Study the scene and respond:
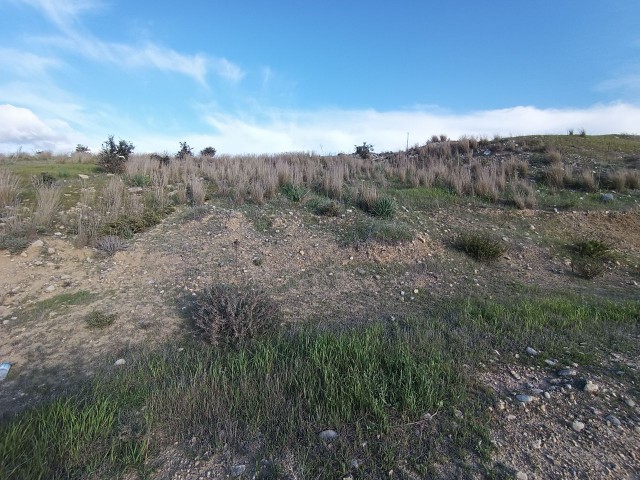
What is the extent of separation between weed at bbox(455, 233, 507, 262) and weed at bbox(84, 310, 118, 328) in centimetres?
584

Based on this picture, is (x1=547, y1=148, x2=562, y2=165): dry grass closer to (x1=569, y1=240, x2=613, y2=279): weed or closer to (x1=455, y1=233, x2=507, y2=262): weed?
(x1=569, y1=240, x2=613, y2=279): weed

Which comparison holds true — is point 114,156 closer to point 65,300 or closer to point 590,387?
point 65,300

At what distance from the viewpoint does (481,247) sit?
22.2ft

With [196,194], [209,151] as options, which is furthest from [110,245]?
[209,151]

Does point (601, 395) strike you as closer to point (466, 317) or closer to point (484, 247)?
point (466, 317)

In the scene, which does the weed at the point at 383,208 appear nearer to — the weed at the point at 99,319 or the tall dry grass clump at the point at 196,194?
the tall dry grass clump at the point at 196,194

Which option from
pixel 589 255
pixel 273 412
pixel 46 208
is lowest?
pixel 589 255

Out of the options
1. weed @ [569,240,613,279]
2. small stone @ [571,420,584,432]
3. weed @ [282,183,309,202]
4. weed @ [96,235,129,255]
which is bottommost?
weed @ [569,240,613,279]

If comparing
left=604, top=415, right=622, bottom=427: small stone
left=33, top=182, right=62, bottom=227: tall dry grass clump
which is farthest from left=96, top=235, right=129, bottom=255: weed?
left=604, top=415, right=622, bottom=427: small stone

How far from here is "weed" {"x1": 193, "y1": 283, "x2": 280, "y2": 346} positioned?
418 cm

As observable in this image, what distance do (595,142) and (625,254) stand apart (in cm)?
1056

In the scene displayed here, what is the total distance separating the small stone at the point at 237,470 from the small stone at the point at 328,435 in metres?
0.54

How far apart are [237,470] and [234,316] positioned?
6.75ft

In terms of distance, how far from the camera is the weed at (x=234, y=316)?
165 inches
